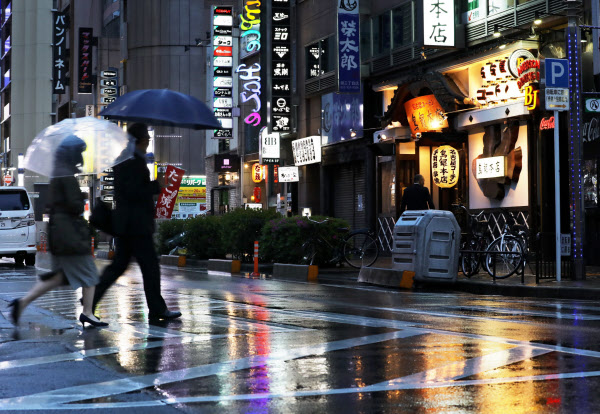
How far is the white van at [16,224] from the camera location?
28891 millimetres

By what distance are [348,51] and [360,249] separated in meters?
10.6

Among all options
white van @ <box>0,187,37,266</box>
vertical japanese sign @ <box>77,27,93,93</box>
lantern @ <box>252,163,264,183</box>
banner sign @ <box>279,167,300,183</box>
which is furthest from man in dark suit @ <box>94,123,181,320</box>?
vertical japanese sign @ <box>77,27,93,93</box>

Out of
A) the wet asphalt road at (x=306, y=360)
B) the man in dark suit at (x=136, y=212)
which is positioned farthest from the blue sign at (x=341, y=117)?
the man in dark suit at (x=136, y=212)

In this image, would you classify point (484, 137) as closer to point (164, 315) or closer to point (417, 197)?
point (417, 197)

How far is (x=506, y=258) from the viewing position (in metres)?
18.9

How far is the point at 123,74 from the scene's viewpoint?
70.4m

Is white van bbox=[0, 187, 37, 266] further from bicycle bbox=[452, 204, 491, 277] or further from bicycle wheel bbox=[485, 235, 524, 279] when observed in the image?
bicycle wheel bbox=[485, 235, 524, 279]

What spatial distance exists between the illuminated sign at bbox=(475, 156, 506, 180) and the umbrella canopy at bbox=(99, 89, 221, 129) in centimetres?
1475

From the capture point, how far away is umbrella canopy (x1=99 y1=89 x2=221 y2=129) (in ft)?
37.5

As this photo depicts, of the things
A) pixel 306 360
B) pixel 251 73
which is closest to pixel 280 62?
pixel 251 73

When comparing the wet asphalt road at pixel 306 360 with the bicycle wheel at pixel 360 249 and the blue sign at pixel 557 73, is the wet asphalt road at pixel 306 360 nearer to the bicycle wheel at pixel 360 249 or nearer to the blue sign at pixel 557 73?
the blue sign at pixel 557 73

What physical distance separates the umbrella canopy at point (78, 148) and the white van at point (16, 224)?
753 inches

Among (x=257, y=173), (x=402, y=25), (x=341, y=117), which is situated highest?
(x=402, y=25)

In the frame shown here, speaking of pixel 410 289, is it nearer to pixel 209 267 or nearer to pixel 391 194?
pixel 209 267
